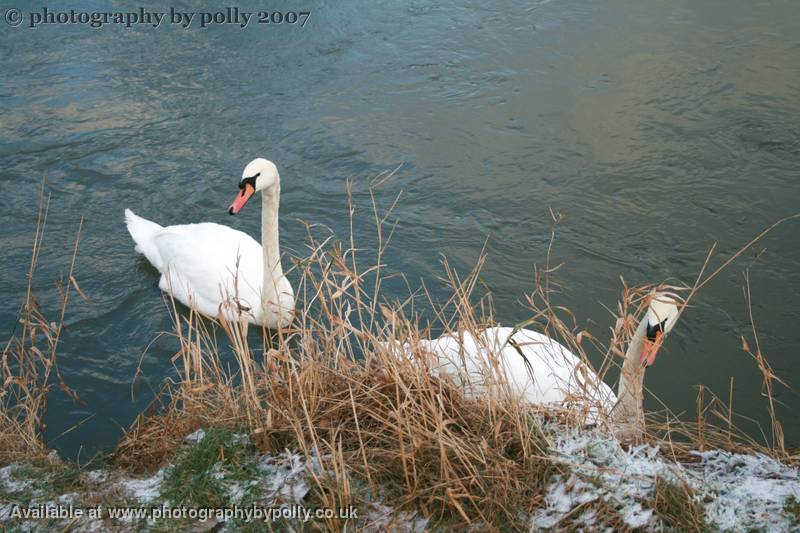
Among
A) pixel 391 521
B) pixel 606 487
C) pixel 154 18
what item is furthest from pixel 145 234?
pixel 606 487

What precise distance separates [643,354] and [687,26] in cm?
693

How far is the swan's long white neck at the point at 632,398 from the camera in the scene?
3135 mm

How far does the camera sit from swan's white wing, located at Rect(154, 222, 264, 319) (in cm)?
591

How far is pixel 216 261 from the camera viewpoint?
5914 millimetres

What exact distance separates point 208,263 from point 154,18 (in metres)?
5.21

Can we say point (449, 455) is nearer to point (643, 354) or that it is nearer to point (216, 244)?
point (643, 354)

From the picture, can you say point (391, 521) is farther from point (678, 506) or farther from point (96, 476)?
point (96, 476)

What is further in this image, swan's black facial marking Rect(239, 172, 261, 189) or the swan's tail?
the swan's tail

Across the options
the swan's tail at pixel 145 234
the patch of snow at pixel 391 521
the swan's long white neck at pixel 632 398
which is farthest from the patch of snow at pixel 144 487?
the swan's tail at pixel 145 234

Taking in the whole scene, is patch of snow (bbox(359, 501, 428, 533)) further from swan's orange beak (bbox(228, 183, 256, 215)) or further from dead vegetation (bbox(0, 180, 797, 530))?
swan's orange beak (bbox(228, 183, 256, 215))

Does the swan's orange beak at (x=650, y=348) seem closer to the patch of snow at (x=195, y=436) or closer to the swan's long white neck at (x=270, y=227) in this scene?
the patch of snow at (x=195, y=436)

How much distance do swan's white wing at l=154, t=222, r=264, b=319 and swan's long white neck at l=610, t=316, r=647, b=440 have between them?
284 centimetres

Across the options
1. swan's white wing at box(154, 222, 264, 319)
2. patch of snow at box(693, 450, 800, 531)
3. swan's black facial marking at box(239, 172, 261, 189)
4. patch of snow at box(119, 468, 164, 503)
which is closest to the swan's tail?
swan's white wing at box(154, 222, 264, 319)

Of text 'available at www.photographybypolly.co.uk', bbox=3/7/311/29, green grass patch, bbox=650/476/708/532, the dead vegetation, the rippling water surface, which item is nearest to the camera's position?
green grass patch, bbox=650/476/708/532
